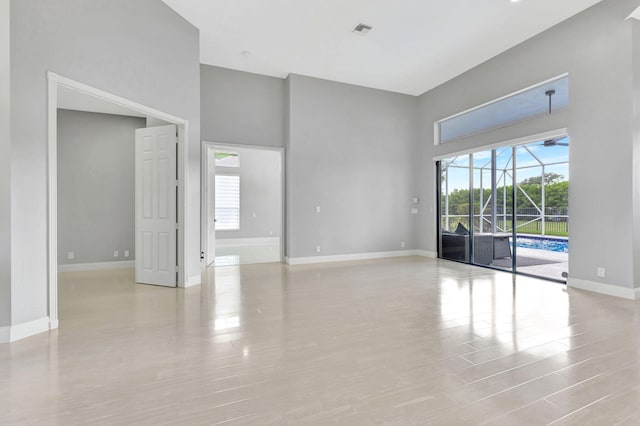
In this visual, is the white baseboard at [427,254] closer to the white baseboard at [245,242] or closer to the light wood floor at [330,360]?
the light wood floor at [330,360]

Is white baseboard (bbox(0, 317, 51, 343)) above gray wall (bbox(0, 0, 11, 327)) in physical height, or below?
below

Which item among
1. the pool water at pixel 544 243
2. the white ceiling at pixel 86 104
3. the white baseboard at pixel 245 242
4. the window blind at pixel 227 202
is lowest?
the white baseboard at pixel 245 242

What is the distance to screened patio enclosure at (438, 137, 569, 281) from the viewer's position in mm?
4816

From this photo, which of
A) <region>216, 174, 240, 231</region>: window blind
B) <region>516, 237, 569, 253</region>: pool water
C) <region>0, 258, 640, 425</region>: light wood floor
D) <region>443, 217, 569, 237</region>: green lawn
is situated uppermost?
<region>216, 174, 240, 231</region>: window blind

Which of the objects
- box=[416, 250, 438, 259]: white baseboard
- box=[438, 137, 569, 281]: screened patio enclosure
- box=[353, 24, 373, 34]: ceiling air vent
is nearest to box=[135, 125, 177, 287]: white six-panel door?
box=[353, 24, 373, 34]: ceiling air vent

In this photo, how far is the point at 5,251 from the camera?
2580mm

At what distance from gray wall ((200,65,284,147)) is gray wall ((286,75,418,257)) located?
38 cm

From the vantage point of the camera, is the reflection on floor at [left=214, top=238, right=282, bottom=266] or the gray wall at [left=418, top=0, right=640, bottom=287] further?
the reflection on floor at [left=214, top=238, right=282, bottom=266]

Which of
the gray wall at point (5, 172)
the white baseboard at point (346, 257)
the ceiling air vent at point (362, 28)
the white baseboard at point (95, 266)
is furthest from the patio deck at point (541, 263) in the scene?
the white baseboard at point (95, 266)

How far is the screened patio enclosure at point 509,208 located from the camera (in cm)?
482

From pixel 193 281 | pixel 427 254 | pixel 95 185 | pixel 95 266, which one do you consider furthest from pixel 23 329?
pixel 427 254

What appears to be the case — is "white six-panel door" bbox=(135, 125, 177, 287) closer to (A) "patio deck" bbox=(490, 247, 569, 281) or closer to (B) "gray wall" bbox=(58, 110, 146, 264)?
(B) "gray wall" bbox=(58, 110, 146, 264)

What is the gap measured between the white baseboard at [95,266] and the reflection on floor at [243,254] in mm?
1752

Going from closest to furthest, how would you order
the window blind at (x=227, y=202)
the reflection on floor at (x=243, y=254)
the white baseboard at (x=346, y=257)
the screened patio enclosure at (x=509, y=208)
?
the screened patio enclosure at (x=509, y=208) < the white baseboard at (x=346, y=257) < the reflection on floor at (x=243, y=254) < the window blind at (x=227, y=202)
